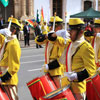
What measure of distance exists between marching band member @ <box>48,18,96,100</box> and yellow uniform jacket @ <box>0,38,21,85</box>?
0.70m

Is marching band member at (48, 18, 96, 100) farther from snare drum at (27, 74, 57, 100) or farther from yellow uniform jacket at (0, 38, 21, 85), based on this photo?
yellow uniform jacket at (0, 38, 21, 85)

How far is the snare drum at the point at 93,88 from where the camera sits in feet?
11.6

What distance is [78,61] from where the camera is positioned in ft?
10.9

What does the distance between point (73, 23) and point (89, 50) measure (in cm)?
44

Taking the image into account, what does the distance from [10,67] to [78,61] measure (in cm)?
96

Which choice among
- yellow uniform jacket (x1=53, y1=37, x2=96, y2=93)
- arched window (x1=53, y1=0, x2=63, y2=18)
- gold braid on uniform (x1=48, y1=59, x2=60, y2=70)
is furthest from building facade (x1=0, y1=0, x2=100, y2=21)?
yellow uniform jacket (x1=53, y1=37, x2=96, y2=93)

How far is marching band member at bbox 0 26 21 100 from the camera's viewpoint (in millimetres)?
3566

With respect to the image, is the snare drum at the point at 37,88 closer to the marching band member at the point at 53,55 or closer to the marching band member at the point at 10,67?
the marching band member at the point at 10,67

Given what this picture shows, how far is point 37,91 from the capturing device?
131 inches

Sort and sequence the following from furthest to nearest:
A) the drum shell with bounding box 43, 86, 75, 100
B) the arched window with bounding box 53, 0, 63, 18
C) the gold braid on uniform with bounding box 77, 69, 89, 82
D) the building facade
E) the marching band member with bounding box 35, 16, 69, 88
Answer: the arched window with bounding box 53, 0, 63, 18, the building facade, the marching band member with bounding box 35, 16, 69, 88, the gold braid on uniform with bounding box 77, 69, 89, 82, the drum shell with bounding box 43, 86, 75, 100

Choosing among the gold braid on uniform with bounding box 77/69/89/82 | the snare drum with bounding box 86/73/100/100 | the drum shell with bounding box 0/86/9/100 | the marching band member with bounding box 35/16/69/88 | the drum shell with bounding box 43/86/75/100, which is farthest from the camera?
the marching band member with bounding box 35/16/69/88

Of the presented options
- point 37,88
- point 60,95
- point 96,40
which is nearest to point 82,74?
point 60,95

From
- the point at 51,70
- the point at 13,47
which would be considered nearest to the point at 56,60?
the point at 51,70

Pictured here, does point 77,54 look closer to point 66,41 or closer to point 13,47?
point 66,41
